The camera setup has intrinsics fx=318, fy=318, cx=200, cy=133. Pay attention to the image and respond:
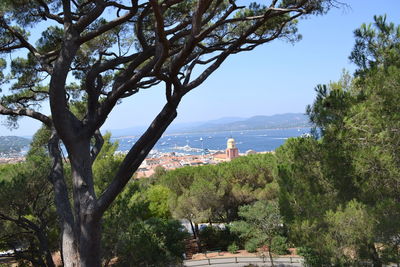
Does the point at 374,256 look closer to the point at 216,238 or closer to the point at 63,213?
the point at 63,213

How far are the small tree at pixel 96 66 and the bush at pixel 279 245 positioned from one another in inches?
321

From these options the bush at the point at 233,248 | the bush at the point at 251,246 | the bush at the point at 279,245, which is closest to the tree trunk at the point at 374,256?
the bush at the point at 251,246

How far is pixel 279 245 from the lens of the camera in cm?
1125

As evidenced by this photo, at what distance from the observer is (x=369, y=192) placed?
3.58 metres

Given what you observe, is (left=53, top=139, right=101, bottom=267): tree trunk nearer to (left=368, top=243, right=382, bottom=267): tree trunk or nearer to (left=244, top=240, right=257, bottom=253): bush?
(left=368, top=243, right=382, bottom=267): tree trunk

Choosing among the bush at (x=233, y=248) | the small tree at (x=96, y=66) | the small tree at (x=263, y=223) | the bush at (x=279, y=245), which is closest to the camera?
the small tree at (x=96, y=66)

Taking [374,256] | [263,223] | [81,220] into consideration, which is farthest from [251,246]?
[81,220]

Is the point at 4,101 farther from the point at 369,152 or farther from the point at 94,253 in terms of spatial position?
the point at 369,152

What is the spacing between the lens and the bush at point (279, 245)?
435 inches

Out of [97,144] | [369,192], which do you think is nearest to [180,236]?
[97,144]

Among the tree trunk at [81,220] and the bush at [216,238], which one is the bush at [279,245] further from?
the tree trunk at [81,220]

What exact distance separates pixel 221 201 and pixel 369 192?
33.1 ft

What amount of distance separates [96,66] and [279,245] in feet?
32.1

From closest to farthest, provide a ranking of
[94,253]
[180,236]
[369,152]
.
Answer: [94,253]
[369,152]
[180,236]
